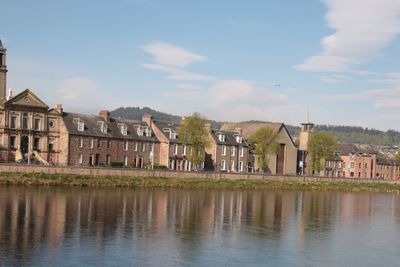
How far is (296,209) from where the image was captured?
6562 centimetres

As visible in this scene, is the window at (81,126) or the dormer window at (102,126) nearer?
the window at (81,126)

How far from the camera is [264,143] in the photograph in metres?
118

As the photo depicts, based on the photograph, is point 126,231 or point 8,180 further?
point 8,180

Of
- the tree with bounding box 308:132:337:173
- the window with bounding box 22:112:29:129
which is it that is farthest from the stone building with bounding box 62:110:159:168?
the tree with bounding box 308:132:337:173

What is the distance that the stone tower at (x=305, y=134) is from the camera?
138000mm

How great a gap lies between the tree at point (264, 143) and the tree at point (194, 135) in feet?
50.8

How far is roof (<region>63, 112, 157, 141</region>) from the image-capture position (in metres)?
96.3

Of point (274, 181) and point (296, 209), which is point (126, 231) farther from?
point (274, 181)

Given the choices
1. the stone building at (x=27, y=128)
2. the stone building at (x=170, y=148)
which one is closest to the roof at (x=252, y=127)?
the stone building at (x=170, y=148)

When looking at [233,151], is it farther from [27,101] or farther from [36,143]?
[27,101]

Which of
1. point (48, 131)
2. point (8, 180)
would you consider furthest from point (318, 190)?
point (8, 180)

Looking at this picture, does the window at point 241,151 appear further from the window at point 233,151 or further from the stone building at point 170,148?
the stone building at point 170,148

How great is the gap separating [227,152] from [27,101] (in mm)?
42793

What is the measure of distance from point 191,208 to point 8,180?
24061 mm
